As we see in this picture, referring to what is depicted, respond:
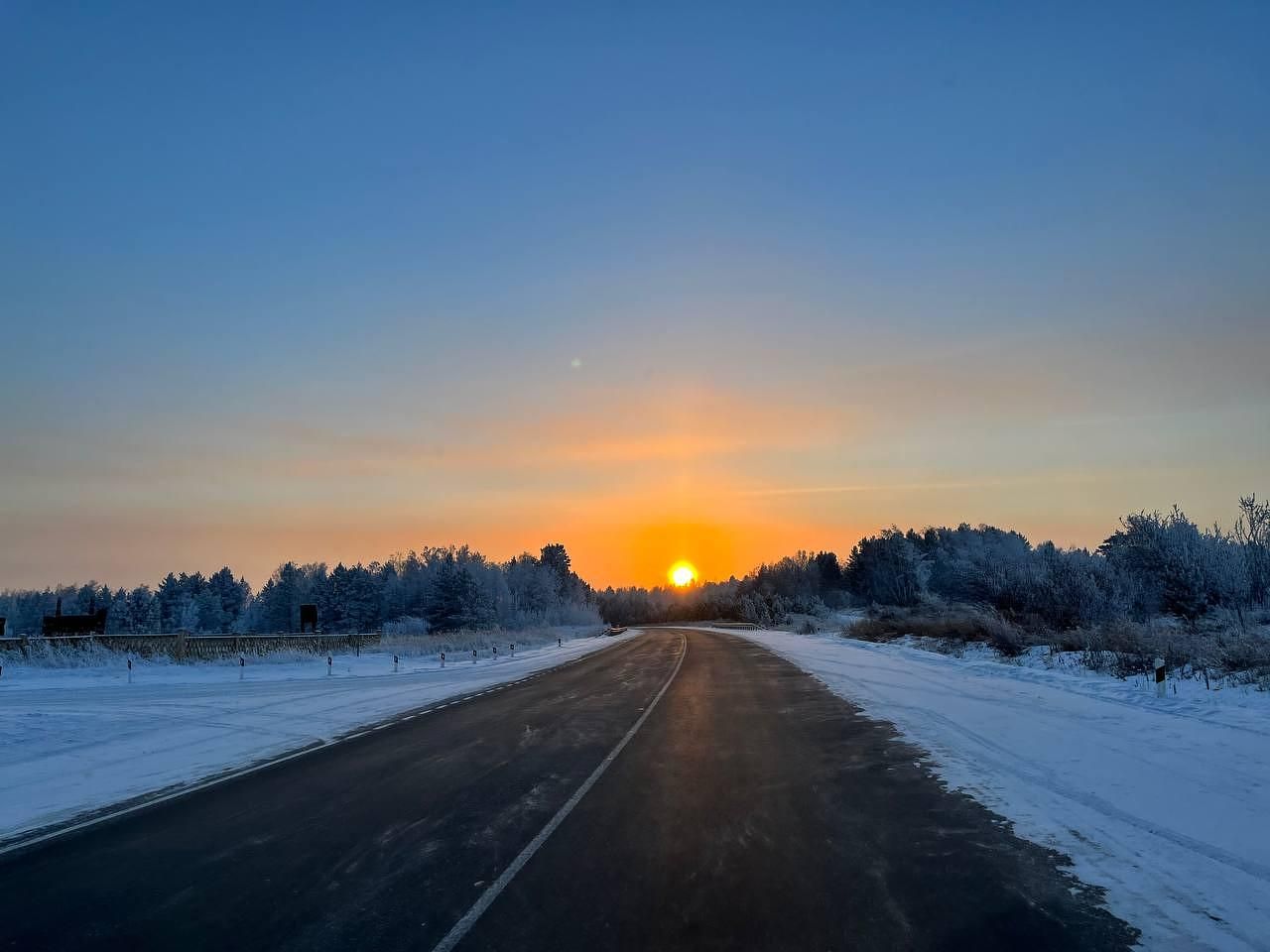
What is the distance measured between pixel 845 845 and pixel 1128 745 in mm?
6087

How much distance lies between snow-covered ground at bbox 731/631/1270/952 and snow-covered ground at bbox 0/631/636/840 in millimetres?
10040

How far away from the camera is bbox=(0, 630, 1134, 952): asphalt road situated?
16.1 feet

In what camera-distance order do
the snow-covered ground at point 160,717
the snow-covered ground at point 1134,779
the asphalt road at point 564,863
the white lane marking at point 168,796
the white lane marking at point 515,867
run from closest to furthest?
the white lane marking at point 515,867, the asphalt road at point 564,863, the snow-covered ground at point 1134,779, the white lane marking at point 168,796, the snow-covered ground at point 160,717

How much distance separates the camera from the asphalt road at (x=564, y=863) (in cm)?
492

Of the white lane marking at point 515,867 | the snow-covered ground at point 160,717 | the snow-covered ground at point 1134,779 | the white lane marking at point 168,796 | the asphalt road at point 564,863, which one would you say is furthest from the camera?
the snow-covered ground at point 160,717

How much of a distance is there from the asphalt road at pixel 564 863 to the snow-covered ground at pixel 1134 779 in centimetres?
43

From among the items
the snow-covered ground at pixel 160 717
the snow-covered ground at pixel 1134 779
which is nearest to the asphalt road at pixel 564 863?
the snow-covered ground at pixel 1134 779

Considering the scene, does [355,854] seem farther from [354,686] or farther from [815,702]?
[354,686]

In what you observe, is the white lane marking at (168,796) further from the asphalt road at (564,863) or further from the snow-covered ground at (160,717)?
the snow-covered ground at (160,717)

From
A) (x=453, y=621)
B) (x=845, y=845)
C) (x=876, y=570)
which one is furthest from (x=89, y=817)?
(x=876, y=570)

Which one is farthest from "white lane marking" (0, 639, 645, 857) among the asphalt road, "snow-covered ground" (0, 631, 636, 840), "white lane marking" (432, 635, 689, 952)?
"white lane marking" (432, 635, 689, 952)

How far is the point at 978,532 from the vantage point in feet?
422

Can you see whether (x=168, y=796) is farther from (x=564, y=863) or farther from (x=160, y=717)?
(x=160, y=717)

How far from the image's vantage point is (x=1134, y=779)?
8.61 m
